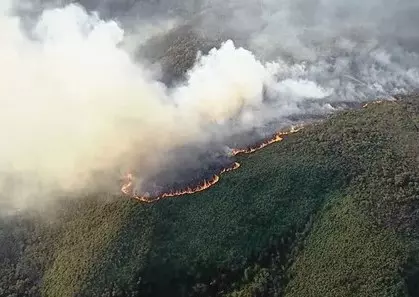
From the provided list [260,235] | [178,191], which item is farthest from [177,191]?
[260,235]

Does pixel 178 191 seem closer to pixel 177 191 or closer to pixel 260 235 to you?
pixel 177 191

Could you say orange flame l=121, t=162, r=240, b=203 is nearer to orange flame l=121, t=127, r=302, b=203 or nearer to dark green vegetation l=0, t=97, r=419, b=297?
orange flame l=121, t=127, r=302, b=203

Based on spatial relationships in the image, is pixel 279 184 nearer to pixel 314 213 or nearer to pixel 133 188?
pixel 314 213

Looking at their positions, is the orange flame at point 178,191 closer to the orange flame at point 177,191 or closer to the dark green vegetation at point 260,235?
the orange flame at point 177,191

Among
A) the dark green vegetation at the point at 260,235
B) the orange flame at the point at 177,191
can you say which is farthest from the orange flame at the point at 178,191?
the dark green vegetation at the point at 260,235

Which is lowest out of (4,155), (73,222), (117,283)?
(117,283)

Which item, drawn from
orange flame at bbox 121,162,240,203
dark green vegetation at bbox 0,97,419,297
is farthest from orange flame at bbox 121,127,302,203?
→ dark green vegetation at bbox 0,97,419,297

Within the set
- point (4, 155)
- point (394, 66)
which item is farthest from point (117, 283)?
point (394, 66)

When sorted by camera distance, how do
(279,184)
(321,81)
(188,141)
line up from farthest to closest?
(321,81) → (188,141) → (279,184)

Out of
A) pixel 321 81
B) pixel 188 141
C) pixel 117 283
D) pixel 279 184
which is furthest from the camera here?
pixel 321 81
